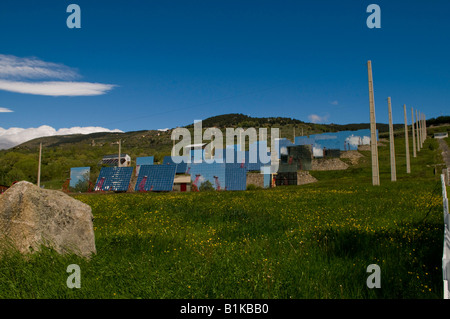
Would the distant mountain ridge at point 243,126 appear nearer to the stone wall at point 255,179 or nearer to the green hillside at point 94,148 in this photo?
the green hillside at point 94,148

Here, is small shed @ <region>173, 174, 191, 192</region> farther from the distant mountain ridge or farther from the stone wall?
the distant mountain ridge

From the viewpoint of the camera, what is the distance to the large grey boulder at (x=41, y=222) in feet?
21.8

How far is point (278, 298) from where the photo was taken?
4.48m

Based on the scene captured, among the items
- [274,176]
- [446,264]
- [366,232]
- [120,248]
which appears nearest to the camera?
[446,264]

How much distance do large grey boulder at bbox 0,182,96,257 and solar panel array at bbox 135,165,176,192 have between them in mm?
31087

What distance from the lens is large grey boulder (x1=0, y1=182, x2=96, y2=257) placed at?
6652mm

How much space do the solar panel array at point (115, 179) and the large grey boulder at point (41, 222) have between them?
33676mm

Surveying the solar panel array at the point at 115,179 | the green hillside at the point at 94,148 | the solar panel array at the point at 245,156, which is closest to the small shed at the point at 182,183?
the solar panel array at the point at 245,156

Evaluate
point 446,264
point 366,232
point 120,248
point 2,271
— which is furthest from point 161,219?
point 446,264

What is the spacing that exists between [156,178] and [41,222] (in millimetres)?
33734

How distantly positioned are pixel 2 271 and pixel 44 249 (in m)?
0.79
